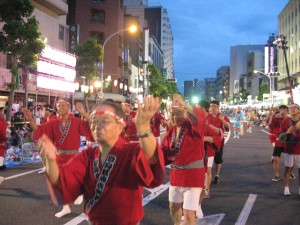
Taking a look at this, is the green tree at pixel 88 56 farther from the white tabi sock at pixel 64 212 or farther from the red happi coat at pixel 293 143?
the white tabi sock at pixel 64 212

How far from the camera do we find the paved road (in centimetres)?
659

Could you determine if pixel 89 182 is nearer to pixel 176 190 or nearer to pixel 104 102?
pixel 104 102

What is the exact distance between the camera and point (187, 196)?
505cm

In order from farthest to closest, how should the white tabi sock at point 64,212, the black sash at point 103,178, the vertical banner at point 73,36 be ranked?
the vertical banner at point 73,36 → the white tabi sock at point 64,212 → the black sash at point 103,178

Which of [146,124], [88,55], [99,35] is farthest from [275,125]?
[99,35]

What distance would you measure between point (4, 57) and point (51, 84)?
740 centimetres

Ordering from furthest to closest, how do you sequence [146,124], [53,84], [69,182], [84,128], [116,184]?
1. [53,84]
2. [84,128]
3. [69,182]
4. [116,184]
5. [146,124]

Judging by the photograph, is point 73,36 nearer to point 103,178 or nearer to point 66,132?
point 66,132

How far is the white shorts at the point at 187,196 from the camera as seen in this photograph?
497 centimetres

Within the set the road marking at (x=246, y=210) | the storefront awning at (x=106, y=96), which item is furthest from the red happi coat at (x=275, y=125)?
the storefront awning at (x=106, y=96)

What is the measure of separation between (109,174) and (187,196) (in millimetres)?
→ 2511

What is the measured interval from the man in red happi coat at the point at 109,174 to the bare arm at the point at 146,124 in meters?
0.03

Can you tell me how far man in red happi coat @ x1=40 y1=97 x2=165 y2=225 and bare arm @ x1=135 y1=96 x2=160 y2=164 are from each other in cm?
3

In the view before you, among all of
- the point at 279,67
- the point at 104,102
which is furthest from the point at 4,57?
the point at 279,67
